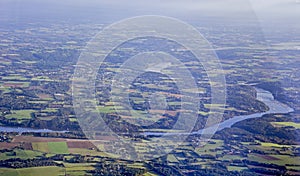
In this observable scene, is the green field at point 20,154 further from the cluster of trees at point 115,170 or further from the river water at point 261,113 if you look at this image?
the river water at point 261,113

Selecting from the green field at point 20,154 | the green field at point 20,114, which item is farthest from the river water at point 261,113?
the green field at point 20,114

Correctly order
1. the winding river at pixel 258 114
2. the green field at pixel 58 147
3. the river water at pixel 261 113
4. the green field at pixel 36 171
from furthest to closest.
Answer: the river water at pixel 261 113 → the winding river at pixel 258 114 → the green field at pixel 58 147 → the green field at pixel 36 171

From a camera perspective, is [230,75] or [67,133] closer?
[67,133]

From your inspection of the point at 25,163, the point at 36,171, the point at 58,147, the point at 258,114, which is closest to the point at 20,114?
the point at 58,147

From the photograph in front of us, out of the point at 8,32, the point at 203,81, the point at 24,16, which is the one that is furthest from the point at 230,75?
the point at 24,16

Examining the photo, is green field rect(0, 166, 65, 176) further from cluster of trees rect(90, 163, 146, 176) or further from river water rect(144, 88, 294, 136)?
river water rect(144, 88, 294, 136)

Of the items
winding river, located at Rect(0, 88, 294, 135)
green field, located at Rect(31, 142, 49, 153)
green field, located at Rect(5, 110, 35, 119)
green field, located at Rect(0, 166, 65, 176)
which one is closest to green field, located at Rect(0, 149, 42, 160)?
green field, located at Rect(31, 142, 49, 153)

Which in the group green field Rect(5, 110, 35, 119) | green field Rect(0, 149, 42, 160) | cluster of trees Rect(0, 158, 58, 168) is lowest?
cluster of trees Rect(0, 158, 58, 168)

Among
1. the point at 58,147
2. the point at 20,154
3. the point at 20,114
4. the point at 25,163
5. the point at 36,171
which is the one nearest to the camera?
the point at 36,171

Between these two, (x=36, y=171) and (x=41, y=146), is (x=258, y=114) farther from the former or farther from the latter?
(x=36, y=171)

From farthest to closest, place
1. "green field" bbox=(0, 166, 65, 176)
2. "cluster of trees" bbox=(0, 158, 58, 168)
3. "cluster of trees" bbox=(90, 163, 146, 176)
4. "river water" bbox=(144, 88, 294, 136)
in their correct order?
"river water" bbox=(144, 88, 294, 136) → "cluster of trees" bbox=(0, 158, 58, 168) → "cluster of trees" bbox=(90, 163, 146, 176) → "green field" bbox=(0, 166, 65, 176)

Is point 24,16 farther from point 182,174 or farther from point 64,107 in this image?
point 182,174
